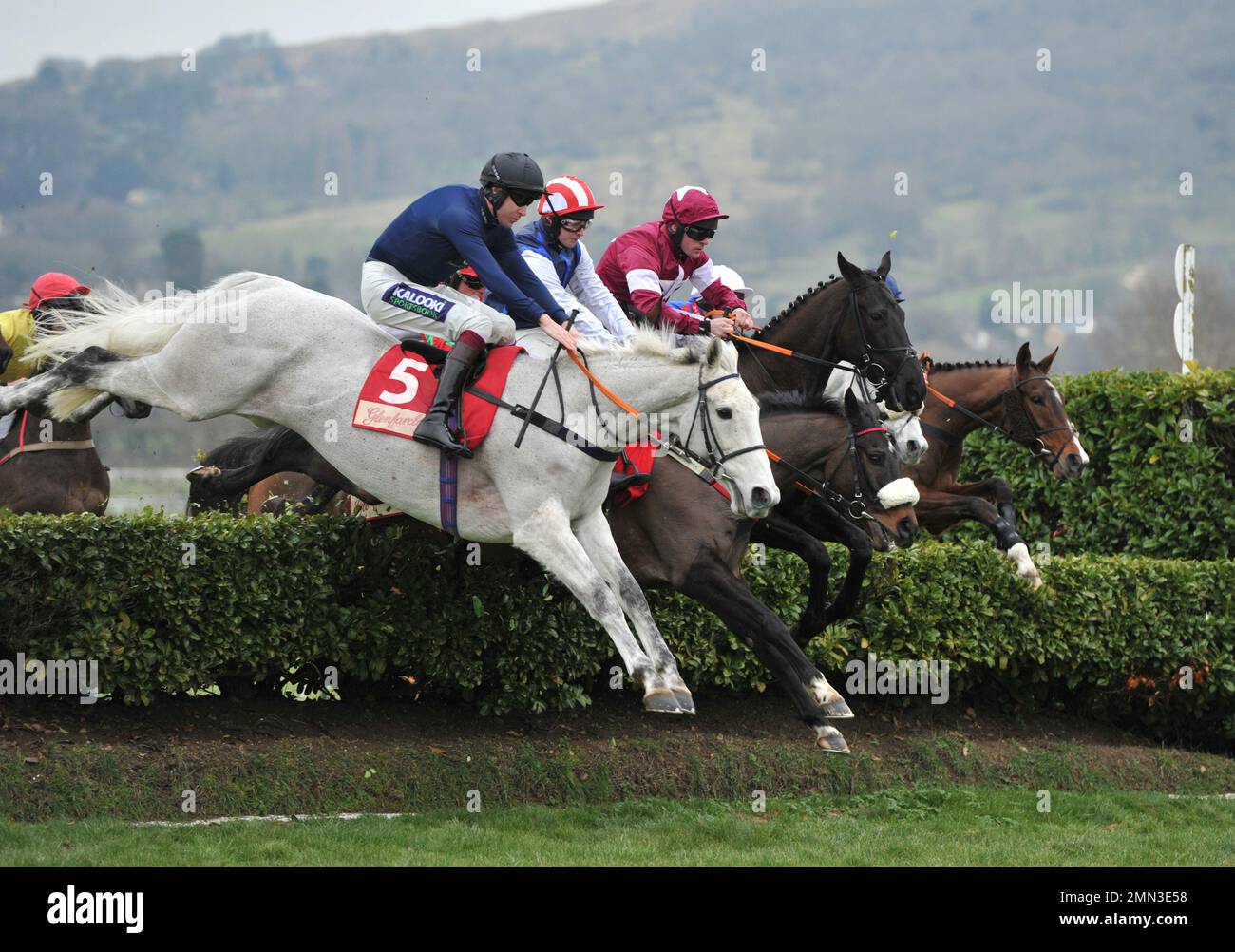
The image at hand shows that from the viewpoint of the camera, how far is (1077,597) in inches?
421

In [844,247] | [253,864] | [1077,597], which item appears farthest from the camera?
[844,247]

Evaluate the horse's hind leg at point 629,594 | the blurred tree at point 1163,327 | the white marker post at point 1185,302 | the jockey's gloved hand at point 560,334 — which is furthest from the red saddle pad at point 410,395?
the blurred tree at point 1163,327

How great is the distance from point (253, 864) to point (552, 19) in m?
199

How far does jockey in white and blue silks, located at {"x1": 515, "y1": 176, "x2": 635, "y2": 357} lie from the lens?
855 centimetres

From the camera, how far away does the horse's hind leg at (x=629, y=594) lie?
6.88 meters

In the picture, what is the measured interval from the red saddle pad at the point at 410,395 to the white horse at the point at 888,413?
2309 mm

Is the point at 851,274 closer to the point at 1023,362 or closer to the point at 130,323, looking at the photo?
the point at 1023,362

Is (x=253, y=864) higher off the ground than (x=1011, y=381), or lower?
lower

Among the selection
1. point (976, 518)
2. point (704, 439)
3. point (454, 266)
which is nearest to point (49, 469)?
point (454, 266)

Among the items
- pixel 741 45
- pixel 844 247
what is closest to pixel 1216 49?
pixel 741 45

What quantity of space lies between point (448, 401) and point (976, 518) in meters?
4.47

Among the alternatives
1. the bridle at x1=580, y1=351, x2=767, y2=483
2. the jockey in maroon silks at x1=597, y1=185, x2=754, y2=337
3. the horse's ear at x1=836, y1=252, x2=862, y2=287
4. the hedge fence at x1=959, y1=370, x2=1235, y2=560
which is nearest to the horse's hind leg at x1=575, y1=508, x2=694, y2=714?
the bridle at x1=580, y1=351, x2=767, y2=483

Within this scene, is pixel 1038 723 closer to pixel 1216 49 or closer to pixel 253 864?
pixel 253 864

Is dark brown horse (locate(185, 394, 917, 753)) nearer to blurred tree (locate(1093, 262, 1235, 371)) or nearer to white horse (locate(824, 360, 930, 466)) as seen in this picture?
white horse (locate(824, 360, 930, 466))
